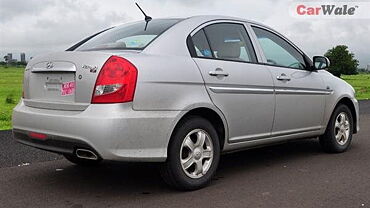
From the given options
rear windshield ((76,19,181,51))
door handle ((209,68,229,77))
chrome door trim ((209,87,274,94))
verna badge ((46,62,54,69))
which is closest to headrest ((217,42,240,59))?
door handle ((209,68,229,77))

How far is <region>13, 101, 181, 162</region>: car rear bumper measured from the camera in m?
3.57

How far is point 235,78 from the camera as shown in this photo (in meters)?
4.45

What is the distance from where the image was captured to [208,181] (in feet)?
14.0

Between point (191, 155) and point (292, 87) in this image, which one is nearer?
point (191, 155)

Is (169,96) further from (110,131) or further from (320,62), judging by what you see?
(320,62)

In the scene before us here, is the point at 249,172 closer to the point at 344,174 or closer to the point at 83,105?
the point at 344,174

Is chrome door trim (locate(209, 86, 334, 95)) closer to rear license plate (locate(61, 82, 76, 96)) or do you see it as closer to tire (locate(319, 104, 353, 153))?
tire (locate(319, 104, 353, 153))

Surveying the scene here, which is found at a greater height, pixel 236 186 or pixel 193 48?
pixel 193 48

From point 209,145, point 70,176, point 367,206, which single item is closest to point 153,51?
point 209,145

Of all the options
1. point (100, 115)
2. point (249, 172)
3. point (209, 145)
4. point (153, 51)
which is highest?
point (153, 51)

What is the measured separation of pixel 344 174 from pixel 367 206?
1.09m

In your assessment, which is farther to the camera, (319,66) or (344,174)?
(319,66)

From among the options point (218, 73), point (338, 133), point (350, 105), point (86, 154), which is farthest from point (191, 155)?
point (350, 105)

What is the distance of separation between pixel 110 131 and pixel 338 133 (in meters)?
3.65
